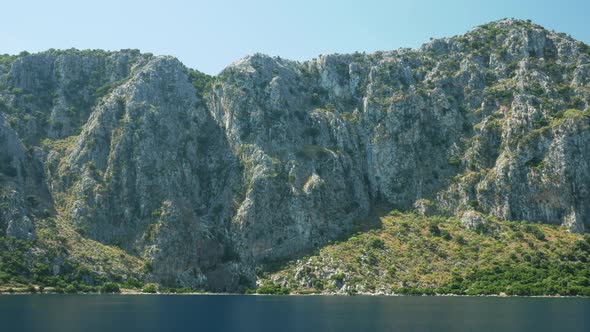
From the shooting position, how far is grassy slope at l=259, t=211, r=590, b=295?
15600cm

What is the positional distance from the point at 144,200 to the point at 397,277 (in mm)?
97086

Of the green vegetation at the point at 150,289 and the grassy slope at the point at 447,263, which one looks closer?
the grassy slope at the point at 447,263

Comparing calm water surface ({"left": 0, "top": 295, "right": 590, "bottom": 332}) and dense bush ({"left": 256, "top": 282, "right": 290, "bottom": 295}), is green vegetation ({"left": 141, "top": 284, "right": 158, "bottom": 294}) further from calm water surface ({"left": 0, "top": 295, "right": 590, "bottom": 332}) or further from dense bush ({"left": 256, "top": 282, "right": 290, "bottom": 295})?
calm water surface ({"left": 0, "top": 295, "right": 590, "bottom": 332})

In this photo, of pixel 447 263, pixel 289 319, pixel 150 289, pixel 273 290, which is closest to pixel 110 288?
pixel 150 289

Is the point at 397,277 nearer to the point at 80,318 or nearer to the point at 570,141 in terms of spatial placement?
the point at 570,141

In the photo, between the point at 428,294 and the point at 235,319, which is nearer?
the point at 235,319

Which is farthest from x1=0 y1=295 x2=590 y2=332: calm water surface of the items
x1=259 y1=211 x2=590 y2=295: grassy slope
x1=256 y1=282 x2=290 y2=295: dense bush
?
x1=256 y1=282 x2=290 y2=295: dense bush

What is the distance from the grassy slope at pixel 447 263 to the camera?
15600cm

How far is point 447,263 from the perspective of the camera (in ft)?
566

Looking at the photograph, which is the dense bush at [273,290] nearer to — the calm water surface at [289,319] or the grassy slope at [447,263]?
the grassy slope at [447,263]

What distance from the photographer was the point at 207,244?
18938 cm

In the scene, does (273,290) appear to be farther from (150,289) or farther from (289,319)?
(289,319)

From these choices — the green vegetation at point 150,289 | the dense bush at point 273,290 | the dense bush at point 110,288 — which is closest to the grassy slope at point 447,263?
the dense bush at point 273,290

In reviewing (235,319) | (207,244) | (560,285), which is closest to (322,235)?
(207,244)
